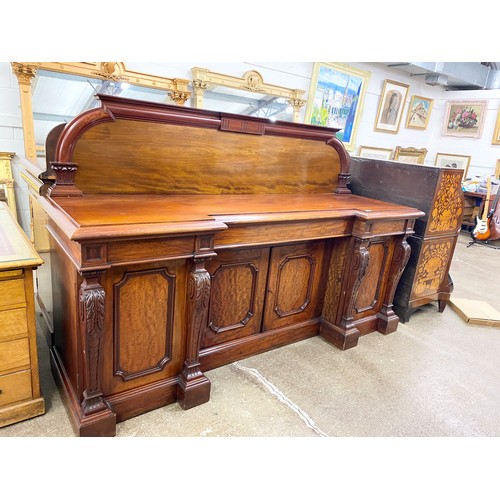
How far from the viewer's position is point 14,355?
1493mm

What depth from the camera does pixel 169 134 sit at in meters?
1.89

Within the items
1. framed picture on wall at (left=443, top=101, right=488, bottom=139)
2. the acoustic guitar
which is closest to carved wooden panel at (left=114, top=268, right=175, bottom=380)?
the acoustic guitar

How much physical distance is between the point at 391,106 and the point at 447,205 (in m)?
4.67

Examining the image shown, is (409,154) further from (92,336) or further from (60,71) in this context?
(92,336)

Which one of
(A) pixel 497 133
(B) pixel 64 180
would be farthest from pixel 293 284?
(A) pixel 497 133

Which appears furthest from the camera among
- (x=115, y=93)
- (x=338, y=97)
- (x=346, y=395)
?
(x=338, y=97)

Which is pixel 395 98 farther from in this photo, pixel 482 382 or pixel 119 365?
pixel 119 365

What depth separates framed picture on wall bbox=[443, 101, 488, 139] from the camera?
713 cm

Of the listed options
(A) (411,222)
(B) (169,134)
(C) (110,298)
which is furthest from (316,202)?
(C) (110,298)

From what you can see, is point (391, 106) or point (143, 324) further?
point (391, 106)

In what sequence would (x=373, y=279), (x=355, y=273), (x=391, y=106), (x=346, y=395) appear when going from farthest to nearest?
(x=391, y=106) → (x=373, y=279) → (x=355, y=273) → (x=346, y=395)

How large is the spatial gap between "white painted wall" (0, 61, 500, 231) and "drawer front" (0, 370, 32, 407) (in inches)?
92.8

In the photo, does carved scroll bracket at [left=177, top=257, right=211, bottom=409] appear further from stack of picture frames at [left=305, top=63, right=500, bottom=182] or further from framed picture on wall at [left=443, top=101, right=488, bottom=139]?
framed picture on wall at [left=443, top=101, right=488, bottom=139]

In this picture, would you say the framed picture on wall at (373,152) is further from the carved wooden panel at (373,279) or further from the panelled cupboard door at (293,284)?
the panelled cupboard door at (293,284)
